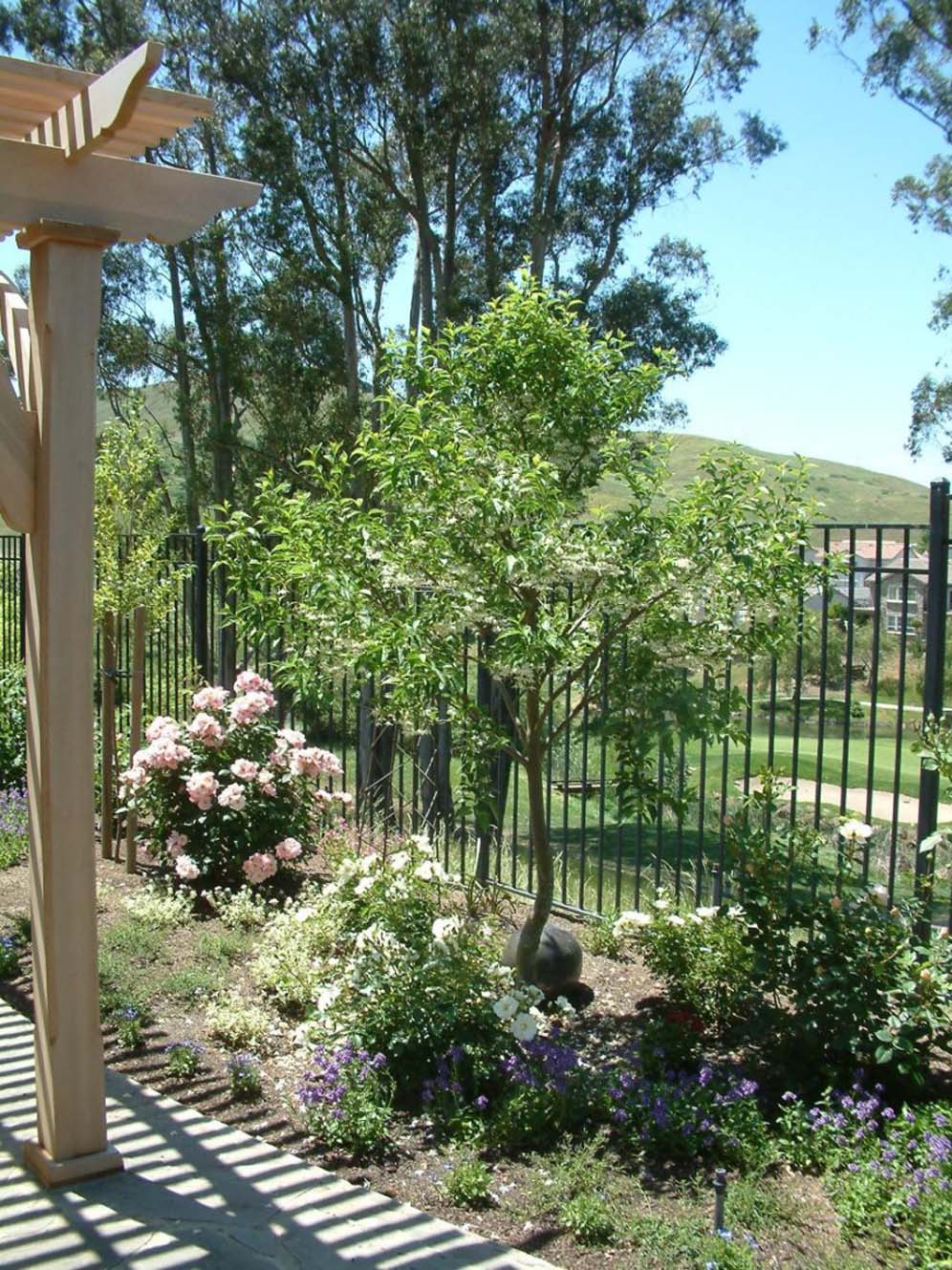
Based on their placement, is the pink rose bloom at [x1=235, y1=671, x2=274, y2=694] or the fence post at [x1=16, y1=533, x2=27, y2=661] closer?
the fence post at [x1=16, y1=533, x2=27, y2=661]

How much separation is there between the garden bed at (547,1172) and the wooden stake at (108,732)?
2.42 metres

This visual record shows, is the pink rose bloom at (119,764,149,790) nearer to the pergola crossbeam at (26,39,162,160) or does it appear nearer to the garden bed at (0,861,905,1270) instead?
the garden bed at (0,861,905,1270)

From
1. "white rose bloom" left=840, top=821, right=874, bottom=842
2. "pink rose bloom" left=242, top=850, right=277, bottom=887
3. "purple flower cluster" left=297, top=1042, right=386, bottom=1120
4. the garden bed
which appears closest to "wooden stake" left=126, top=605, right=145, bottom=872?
"pink rose bloom" left=242, top=850, right=277, bottom=887

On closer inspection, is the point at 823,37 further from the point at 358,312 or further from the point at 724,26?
the point at 358,312

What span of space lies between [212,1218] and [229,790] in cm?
386

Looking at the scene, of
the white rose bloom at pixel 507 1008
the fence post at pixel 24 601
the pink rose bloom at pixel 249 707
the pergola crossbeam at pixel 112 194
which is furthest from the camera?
the pink rose bloom at pixel 249 707

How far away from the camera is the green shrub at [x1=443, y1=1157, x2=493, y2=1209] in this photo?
152 inches

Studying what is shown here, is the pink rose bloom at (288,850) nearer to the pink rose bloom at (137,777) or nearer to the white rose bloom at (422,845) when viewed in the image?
the pink rose bloom at (137,777)

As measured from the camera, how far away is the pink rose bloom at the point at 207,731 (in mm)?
7715

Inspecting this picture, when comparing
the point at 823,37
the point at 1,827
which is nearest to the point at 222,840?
the point at 1,827

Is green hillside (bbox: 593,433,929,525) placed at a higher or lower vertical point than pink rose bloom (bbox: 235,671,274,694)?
higher

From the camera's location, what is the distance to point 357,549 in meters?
5.12

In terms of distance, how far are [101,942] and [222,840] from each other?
1196mm

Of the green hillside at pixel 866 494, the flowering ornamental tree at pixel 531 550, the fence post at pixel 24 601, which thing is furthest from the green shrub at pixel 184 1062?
the green hillside at pixel 866 494
